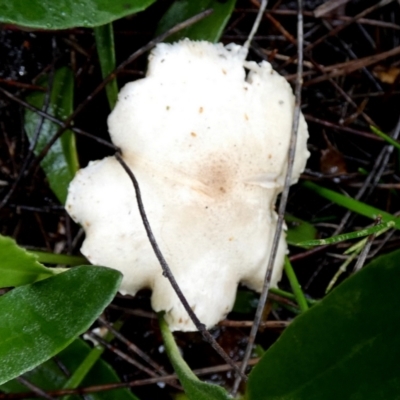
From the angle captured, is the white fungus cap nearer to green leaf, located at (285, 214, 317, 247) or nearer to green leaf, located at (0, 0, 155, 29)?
green leaf, located at (0, 0, 155, 29)

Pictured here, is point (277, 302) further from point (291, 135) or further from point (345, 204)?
point (291, 135)

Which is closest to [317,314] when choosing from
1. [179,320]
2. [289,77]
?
[179,320]

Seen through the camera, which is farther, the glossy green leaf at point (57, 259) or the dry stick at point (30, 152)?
the dry stick at point (30, 152)

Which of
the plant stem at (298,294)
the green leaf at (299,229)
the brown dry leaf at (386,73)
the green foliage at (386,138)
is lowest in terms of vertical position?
the plant stem at (298,294)

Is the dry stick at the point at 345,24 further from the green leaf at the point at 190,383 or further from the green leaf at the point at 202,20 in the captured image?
the green leaf at the point at 190,383

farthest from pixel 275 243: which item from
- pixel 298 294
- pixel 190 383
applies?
pixel 190 383

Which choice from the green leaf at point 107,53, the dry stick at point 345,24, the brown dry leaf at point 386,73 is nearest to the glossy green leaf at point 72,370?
the green leaf at point 107,53

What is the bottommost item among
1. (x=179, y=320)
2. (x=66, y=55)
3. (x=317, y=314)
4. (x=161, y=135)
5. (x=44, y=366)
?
(x=44, y=366)
